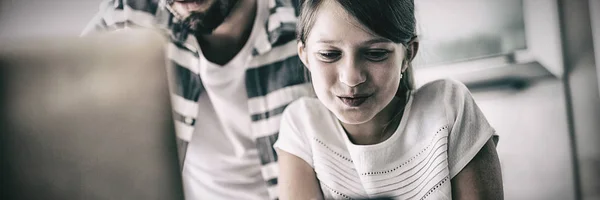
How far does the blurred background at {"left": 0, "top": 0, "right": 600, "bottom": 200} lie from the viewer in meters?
0.75

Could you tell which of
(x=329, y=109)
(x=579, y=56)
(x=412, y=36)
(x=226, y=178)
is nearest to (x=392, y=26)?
(x=412, y=36)

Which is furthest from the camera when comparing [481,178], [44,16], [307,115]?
[44,16]

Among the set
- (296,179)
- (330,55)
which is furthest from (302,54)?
(296,179)

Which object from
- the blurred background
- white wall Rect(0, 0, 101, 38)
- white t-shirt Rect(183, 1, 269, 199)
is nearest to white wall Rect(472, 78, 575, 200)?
the blurred background

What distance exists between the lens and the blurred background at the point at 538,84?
750 mm

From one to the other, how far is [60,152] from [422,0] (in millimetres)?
637

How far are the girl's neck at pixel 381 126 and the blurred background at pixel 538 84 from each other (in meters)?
0.08

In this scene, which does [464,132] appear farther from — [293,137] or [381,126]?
[293,137]

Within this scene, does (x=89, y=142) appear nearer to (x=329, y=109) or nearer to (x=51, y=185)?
(x=51, y=185)

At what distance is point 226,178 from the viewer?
0.92 metres

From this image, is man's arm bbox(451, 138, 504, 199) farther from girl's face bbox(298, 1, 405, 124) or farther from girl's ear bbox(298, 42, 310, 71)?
girl's ear bbox(298, 42, 310, 71)

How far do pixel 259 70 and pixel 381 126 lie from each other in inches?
9.1

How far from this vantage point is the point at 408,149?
78cm

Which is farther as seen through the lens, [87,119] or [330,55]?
[87,119]
